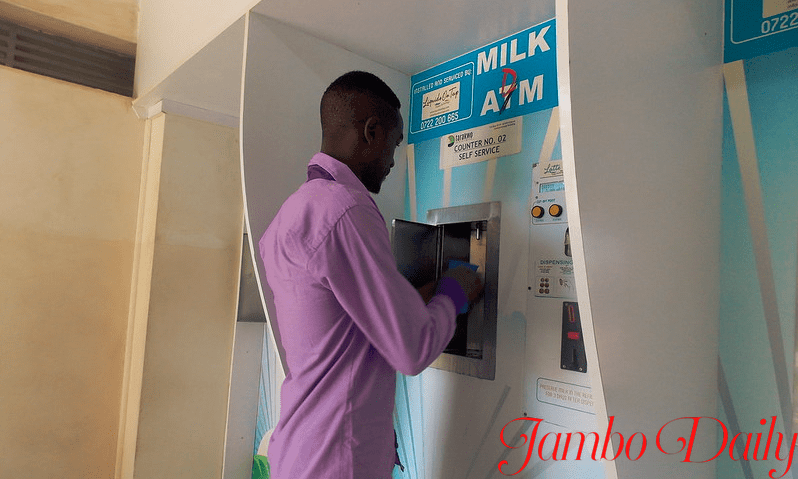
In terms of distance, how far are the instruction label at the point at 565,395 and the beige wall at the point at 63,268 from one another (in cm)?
208

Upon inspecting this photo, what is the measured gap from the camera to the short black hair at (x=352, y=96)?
1.27 meters

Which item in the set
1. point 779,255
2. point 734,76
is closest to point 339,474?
point 779,255

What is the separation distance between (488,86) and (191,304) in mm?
1777

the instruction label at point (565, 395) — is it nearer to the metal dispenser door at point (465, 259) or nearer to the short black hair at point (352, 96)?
the metal dispenser door at point (465, 259)

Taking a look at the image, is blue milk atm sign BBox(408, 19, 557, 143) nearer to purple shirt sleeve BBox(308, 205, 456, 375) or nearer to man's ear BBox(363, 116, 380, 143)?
man's ear BBox(363, 116, 380, 143)

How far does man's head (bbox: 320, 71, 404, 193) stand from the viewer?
A: 1258mm

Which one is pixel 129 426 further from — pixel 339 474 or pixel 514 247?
pixel 514 247

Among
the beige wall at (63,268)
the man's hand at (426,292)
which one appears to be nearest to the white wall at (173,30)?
the beige wall at (63,268)

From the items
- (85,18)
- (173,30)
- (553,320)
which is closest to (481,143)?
(553,320)

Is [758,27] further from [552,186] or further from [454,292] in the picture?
[454,292]

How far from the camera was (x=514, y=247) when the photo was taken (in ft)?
4.82

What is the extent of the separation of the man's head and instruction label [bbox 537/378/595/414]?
0.66m

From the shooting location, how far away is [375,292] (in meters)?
1.05

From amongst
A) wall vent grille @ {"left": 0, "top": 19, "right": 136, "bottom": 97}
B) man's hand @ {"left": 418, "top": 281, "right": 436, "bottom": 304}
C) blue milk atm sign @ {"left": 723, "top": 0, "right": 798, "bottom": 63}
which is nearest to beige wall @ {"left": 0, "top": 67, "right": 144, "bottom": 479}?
wall vent grille @ {"left": 0, "top": 19, "right": 136, "bottom": 97}
